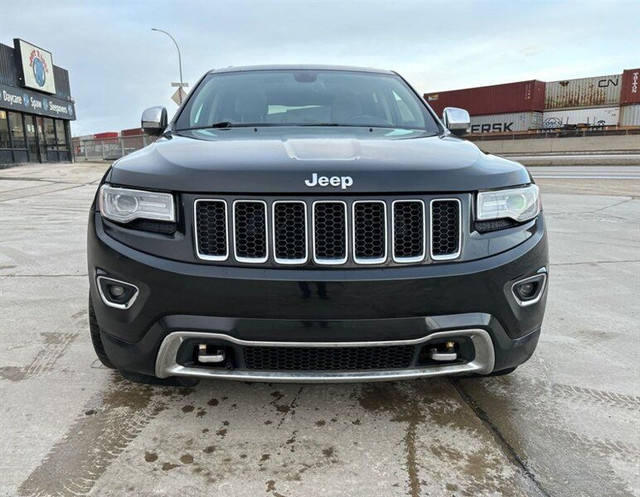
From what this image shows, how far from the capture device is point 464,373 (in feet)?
6.44

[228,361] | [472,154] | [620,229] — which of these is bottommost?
[620,229]

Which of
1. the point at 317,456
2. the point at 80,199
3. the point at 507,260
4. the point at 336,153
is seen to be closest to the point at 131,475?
the point at 317,456

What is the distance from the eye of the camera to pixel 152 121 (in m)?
3.22

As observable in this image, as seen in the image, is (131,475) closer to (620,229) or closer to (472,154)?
(472,154)

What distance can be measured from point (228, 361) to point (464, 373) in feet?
3.00

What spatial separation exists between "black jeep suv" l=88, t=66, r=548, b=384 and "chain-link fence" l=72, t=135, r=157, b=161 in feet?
81.7

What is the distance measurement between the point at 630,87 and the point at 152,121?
139 feet

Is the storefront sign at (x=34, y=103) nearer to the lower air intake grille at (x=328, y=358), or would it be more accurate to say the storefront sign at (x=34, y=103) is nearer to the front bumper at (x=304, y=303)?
the front bumper at (x=304, y=303)

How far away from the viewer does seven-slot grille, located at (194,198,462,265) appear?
5.96ft

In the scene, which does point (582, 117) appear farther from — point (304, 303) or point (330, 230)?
point (304, 303)

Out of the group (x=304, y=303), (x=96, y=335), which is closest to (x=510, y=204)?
(x=304, y=303)

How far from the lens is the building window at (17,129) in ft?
71.7

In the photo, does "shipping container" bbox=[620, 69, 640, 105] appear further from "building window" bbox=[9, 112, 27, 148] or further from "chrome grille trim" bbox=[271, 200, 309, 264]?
"chrome grille trim" bbox=[271, 200, 309, 264]

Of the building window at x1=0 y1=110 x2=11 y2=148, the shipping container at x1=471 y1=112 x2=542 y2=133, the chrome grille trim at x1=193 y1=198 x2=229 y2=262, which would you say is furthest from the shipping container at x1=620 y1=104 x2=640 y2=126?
the chrome grille trim at x1=193 y1=198 x2=229 y2=262
